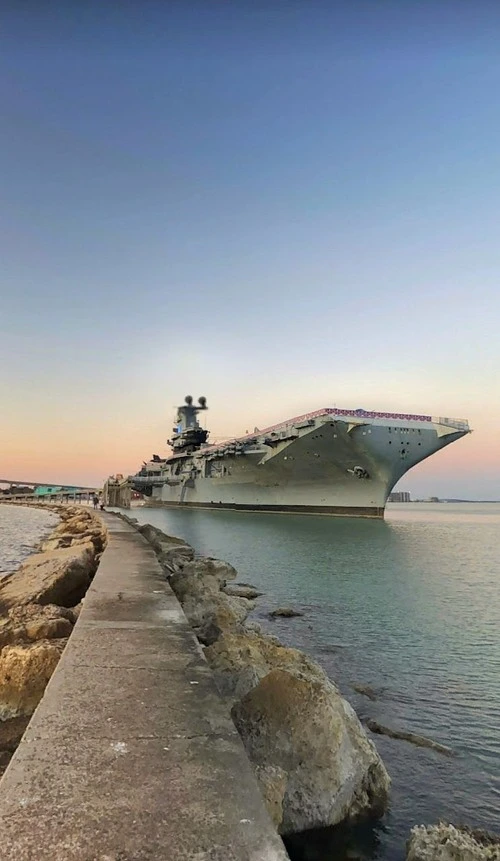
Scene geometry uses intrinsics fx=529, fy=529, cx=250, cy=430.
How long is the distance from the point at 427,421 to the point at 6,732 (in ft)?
124

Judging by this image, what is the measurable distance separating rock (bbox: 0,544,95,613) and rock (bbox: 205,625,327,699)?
142 inches

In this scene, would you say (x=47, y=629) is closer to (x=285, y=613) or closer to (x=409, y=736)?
(x=409, y=736)

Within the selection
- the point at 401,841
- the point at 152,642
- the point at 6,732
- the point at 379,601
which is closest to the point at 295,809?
the point at 401,841

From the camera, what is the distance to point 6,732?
4.03 metres

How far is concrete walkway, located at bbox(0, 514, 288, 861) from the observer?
1901mm

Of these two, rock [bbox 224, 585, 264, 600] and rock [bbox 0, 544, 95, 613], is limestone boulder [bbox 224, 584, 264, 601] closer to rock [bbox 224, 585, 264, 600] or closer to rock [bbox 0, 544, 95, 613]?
rock [bbox 224, 585, 264, 600]

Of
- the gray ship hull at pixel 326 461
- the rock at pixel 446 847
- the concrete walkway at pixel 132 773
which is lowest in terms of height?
the rock at pixel 446 847

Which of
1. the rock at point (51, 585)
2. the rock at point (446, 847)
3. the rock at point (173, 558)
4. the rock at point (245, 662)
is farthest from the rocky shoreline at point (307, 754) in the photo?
the rock at point (173, 558)

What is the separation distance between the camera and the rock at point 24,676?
4289 millimetres

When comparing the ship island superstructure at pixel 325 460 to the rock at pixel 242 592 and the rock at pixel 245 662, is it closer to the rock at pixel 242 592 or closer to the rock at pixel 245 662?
the rock at pixel 242 592

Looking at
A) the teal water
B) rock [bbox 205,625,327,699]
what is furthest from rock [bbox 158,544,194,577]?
rock [bbox 205,625,327,699]

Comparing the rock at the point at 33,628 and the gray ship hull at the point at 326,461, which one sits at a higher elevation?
the gray ship hull at the point at 326,461

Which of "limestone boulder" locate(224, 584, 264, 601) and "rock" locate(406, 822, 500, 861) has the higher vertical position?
"rock" locate(406, 822, 500, 861)

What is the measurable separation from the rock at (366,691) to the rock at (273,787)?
13.3 feet
